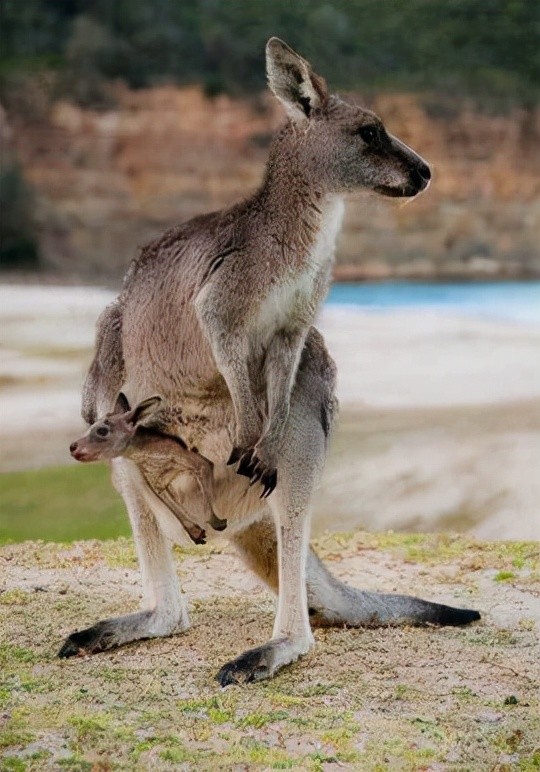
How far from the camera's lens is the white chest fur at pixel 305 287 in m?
2.98

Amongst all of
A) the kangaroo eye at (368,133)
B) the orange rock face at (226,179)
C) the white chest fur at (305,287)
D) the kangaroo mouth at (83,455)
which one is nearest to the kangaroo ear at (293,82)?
the kangaroo eye at (368,133)

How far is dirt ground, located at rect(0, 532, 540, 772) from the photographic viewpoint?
254 centimetres

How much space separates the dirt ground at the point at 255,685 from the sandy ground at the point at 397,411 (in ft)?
3.80

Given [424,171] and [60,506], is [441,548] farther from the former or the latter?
[424,171]

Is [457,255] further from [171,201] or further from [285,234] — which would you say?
[285,234]

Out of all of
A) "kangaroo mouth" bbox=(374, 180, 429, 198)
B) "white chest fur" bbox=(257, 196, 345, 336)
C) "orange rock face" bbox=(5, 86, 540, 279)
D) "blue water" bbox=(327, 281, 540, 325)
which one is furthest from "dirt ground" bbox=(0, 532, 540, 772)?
"blue water" bbox=(327, 281, 540, 325)

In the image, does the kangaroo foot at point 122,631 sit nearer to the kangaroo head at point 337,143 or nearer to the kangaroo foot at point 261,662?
the kangaroo foot at point 261,662

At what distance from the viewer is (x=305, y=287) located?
3008mm

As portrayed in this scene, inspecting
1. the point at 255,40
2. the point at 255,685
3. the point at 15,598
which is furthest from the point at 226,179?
the point at 255,685

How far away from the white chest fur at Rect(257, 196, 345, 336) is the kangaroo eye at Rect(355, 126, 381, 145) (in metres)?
0.15

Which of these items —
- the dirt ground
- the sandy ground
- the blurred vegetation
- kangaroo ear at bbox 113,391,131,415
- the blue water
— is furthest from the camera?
the blue water

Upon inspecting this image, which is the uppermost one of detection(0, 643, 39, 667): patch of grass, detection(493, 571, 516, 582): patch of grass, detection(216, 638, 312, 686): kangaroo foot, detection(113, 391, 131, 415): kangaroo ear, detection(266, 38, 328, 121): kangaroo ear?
detection(266, 38, 328, 121): kangaroo ear

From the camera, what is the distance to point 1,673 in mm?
3070

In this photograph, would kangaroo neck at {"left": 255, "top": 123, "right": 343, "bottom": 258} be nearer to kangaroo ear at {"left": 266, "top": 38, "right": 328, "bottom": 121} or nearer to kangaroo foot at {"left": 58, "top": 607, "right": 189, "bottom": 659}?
kangaroo ear at {"left": 266, "top": 38, "right": 328, "bottom": 121}
